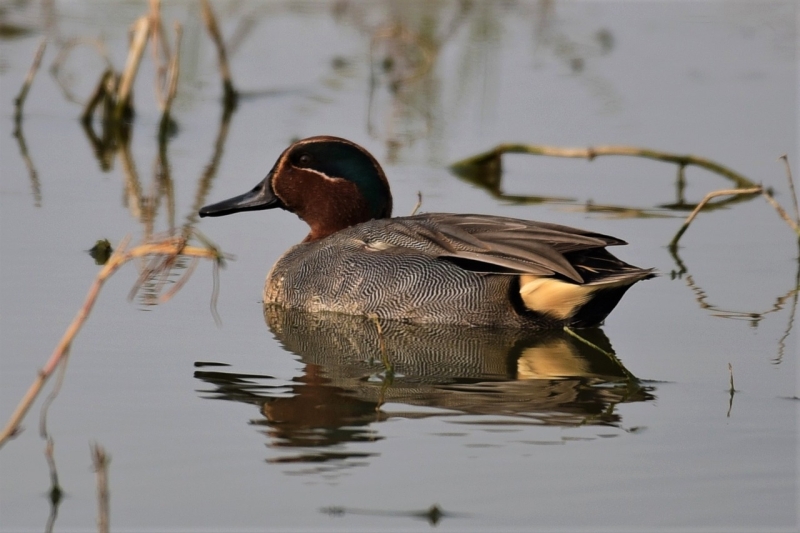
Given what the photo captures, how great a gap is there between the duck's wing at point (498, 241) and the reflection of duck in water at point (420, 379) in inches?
16.6

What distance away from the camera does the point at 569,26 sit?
66.4 feet

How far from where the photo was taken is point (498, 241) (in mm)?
7562

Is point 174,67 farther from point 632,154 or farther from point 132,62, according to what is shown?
point 632,154

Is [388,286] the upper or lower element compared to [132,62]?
lower

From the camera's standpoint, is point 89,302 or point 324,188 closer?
point 89,302

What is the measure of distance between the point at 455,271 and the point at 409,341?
545 millimetres

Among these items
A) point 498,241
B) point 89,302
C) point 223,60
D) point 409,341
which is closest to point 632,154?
point 498,241

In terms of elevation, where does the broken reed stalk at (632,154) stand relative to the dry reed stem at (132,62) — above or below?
below

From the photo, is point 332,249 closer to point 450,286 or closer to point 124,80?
point 450,286

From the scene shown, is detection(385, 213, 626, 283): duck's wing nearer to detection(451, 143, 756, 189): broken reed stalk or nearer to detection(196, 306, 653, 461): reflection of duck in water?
detection(196, 306, 653, 461): reflection of duck in water

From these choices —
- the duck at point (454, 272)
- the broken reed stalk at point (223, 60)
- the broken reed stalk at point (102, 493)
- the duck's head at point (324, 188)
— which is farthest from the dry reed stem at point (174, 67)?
the broken reed stalk at point (102, 493)

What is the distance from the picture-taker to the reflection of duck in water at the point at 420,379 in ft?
19.1

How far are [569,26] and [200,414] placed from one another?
15.4m

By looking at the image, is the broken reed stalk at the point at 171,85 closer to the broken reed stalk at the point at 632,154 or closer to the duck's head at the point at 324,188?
the broken reed stalk at the point at 632,154
